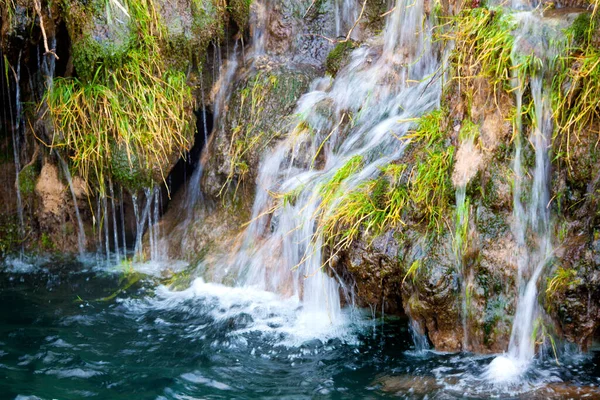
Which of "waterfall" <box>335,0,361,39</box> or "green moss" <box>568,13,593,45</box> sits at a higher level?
"waterfall" <box>335,0,361,39</box>

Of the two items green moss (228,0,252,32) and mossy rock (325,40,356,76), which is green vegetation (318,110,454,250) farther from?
green moss (228,0,252,32)

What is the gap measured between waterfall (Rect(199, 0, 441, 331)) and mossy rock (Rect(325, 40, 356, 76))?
0.10 meters

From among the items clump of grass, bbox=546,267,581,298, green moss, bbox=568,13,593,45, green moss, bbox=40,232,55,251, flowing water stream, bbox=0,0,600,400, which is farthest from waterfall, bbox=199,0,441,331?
green moss, bbox=40,232,55,251

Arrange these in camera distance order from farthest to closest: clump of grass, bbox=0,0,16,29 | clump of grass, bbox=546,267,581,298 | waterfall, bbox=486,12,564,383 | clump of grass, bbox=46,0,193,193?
clump of grass, bbox=46,0,193,193 → clump of grass, bbox=0,0,16,29 → waterfall, bbox=486,12,564,383 → clump of grass, bbox=546,267,581,298

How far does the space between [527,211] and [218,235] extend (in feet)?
10.7

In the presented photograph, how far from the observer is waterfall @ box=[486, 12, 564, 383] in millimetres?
4141

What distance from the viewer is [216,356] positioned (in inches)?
181

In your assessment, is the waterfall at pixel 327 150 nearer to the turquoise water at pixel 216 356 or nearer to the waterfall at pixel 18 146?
the turquoise water at pixel 216 356

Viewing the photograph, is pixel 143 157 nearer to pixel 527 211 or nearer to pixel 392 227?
pixel 392 227

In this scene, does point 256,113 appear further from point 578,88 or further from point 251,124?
point 578,88

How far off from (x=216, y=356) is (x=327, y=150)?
225 centimetres

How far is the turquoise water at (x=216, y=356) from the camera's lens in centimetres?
403

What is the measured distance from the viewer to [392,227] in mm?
4492

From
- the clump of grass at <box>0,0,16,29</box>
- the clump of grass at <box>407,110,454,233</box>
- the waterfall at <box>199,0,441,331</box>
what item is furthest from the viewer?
the clump of grass at <box>0,0,16,29</box>
